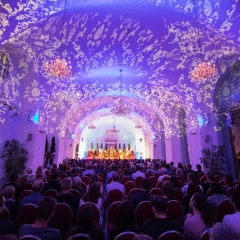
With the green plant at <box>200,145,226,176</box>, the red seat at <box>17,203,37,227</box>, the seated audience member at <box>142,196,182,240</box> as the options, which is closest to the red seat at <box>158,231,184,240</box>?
the seated audience member at <box>142,196,182,240</box>

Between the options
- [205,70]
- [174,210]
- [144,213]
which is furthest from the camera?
[205,70]

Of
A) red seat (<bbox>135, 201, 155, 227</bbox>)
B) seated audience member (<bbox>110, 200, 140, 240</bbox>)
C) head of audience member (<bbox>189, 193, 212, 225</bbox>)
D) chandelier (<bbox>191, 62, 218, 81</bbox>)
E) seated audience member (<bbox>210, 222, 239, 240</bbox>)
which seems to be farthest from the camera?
chandelier (<bbox>191, 62, 218, 81</bbox>)

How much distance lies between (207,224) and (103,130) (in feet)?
115

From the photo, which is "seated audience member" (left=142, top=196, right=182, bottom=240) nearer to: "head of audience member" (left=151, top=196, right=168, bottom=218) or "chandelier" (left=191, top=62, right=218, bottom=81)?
"head of audience member" (left=151, top=196, right=168, bottom=218)

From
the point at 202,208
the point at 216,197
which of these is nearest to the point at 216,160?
the point at 216,197

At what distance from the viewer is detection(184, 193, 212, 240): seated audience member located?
2.80 m

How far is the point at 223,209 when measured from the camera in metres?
3.73

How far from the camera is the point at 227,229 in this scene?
1.67 m

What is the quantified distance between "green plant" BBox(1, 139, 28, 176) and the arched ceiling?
1548mm

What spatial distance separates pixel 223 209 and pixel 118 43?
27.1 feet

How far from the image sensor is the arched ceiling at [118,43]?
656 centimetres

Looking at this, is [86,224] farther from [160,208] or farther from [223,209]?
[223,209]

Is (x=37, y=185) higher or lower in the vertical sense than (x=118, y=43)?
lower

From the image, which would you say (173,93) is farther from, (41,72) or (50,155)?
(50,155)
